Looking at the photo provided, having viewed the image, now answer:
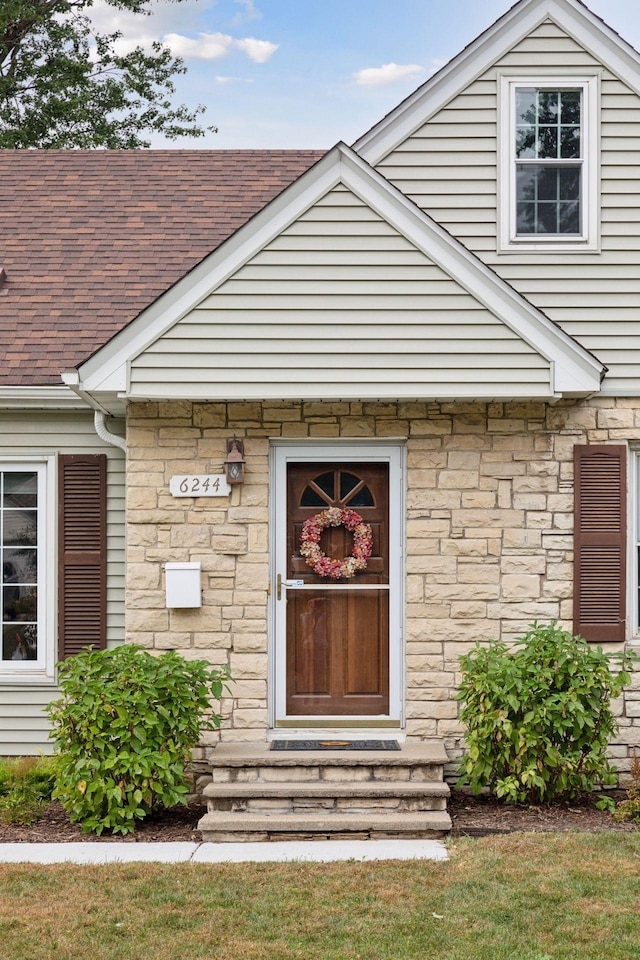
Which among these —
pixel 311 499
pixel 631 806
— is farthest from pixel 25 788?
pixel 631 806

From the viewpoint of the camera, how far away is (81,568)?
8.66 m

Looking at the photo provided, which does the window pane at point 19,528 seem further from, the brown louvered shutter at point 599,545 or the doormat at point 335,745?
the brown louvered shutter at point 599,545

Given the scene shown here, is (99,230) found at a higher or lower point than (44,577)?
higher

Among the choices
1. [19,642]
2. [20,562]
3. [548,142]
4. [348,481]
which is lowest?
[19,642]

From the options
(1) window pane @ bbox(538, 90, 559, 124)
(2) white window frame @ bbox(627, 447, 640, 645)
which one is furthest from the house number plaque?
(1) window pane @ bbox(538, 90, 559, 124)

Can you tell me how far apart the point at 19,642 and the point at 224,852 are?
3143 millimetres

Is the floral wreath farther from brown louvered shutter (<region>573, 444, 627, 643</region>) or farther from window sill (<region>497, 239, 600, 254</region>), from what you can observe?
window sill (<region>497, 239, 600, 254</region>)

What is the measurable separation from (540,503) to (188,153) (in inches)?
238

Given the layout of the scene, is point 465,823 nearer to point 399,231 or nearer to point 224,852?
point 224,852

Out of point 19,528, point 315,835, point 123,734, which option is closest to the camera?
Answer: point 315,835

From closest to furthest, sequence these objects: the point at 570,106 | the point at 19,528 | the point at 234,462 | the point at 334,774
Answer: the point at 334,774
the point at 234,462
the point at 570,106
the point at 19,528

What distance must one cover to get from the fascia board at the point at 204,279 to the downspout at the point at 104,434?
0.98 metres

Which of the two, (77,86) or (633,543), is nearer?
(633,543)

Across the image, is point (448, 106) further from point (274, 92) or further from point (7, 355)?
point (274, 92)
